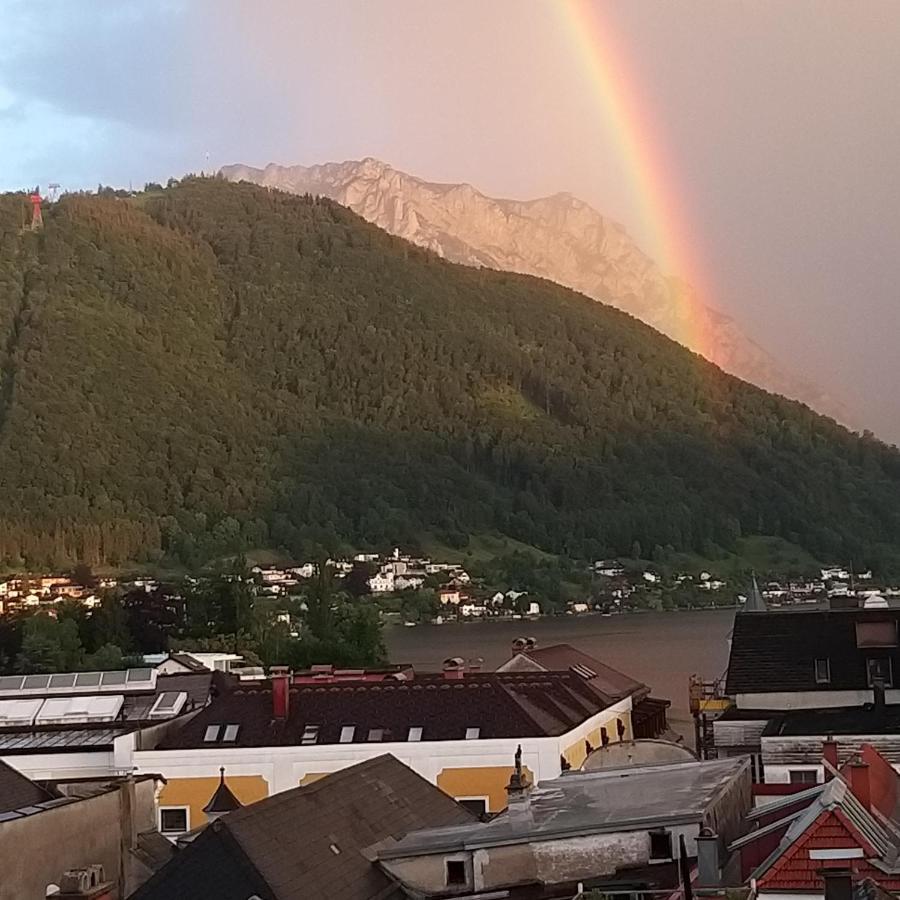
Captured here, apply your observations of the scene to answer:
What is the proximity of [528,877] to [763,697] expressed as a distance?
650 inches

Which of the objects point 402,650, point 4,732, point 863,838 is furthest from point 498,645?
point 863,838

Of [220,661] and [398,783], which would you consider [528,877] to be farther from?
[220,661]

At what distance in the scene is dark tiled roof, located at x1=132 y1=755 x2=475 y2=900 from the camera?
52.7ft

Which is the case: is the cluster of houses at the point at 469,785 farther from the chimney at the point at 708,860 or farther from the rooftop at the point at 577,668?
the rooftop at the point at 577,668

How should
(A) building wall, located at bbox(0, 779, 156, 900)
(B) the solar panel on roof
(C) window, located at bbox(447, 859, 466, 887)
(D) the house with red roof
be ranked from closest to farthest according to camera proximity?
(D) the house with red roof, (C) window, located at bbox(447, 859, 466, 887), (A) building wall, located at bbox(0, 779, 156, 900), (B) the solar panel on roof

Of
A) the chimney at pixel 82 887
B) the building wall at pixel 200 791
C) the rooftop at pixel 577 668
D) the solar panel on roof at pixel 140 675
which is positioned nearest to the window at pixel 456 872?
the chimney at pixel 82 887

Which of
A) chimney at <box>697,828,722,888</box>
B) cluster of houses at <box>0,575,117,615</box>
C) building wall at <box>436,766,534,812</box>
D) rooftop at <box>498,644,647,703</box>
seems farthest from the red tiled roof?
cluster of houses at <box>0,575,117,615</box>

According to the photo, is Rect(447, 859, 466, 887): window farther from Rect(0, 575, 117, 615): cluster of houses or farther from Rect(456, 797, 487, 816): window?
Rect(0, 575, 117, 615): cluster of houses

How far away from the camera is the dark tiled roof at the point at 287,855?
16.1 metres

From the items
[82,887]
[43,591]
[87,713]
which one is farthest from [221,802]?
[43,591]

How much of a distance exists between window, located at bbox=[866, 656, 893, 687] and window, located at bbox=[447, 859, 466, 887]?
1670cm

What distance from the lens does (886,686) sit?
30359 mm

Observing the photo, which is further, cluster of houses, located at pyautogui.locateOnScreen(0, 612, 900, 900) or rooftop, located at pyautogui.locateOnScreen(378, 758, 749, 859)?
rooftop, located at pyautogui.locateOnScreen(378, 758, 749, 859)

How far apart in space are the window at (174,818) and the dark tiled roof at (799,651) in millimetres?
13075
